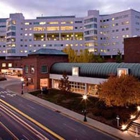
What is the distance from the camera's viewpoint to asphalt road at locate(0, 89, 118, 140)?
29219 millimetres

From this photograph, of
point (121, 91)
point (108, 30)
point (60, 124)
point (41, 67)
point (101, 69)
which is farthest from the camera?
point (108, 30)

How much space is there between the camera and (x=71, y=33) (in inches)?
5635

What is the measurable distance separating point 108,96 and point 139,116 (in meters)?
5.54

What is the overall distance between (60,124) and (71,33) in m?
113

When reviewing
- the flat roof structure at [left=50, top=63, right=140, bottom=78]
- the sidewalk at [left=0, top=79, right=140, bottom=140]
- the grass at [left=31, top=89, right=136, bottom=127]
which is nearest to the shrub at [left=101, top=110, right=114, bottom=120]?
the grass at [left=31, top=89, right=136, bottom=127]

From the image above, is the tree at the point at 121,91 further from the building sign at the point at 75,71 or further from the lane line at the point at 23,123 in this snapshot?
the building sign at the point at 75,71

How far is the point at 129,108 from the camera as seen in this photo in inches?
1577

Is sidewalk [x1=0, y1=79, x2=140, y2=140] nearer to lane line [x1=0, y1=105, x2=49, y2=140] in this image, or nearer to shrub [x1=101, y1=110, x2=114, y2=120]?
shrub [x1=101, y1=110, x2=114, y2=120]

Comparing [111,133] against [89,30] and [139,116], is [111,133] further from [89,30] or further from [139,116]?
[89,30]

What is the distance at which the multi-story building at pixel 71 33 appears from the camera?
128 meters

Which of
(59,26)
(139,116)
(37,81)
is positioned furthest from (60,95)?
(59,26)

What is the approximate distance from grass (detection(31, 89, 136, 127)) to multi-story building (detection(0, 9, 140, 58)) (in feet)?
247

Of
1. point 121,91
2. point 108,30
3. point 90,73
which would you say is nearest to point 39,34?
point 108,30

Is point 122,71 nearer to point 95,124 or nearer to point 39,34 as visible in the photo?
point 95,124
